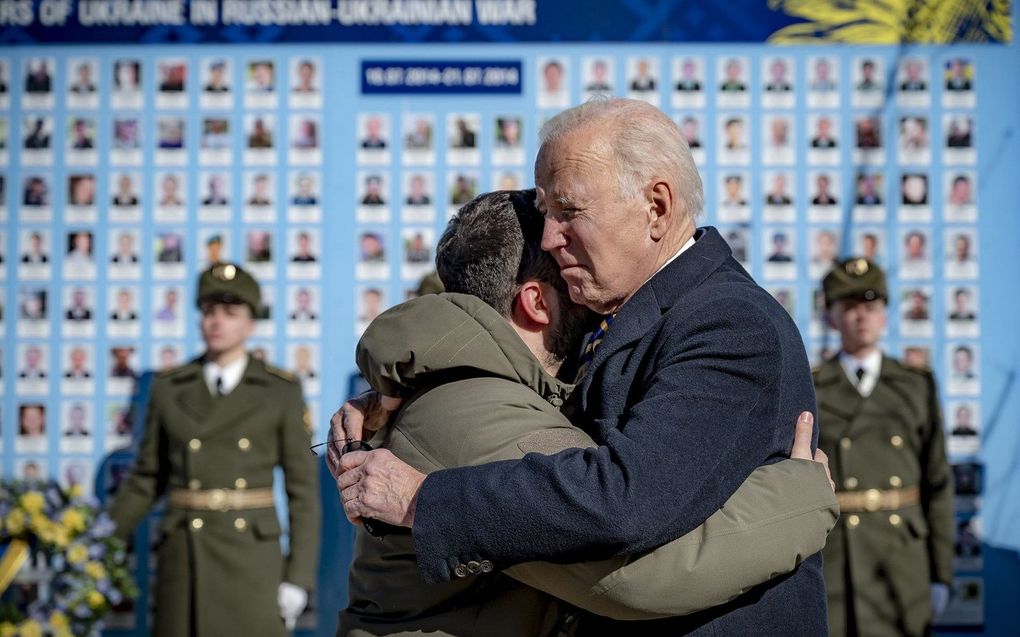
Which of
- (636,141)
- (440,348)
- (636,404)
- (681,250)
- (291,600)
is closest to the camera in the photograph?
(636,404)

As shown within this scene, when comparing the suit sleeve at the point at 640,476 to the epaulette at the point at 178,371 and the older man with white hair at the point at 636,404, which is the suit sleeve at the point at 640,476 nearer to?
the older man with white hair at the point at 636,404

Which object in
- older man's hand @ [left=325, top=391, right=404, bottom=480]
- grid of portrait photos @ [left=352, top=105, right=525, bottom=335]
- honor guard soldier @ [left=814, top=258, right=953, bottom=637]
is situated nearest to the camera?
older man's hand @ [left=325, top=391, right=404, bottom=480]

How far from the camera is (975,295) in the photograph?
5.62 m

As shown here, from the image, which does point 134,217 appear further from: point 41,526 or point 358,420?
point 358,420

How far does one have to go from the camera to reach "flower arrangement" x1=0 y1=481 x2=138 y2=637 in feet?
17.4

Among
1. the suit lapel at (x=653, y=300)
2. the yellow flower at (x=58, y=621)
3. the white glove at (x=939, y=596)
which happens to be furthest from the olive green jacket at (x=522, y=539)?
the white glove at (x=939, y=596)

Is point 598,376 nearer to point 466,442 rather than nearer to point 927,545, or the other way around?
point 466,442

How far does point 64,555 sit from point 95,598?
0.82ft

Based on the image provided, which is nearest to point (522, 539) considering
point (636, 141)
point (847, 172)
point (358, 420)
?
point (358, 420)

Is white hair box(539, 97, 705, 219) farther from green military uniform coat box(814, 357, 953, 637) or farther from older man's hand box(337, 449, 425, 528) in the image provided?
green military uniform coat box(814, 357, 953, 637)

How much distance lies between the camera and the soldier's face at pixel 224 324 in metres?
5.49

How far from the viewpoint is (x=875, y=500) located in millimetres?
A: 5492

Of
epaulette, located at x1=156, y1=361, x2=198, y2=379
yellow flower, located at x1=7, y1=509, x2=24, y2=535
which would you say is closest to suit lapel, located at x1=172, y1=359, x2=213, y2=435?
epaulette, located at x1=156, y1=361, x2=198, y2=379

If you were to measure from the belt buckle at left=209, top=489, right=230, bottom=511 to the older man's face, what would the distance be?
3727mm
